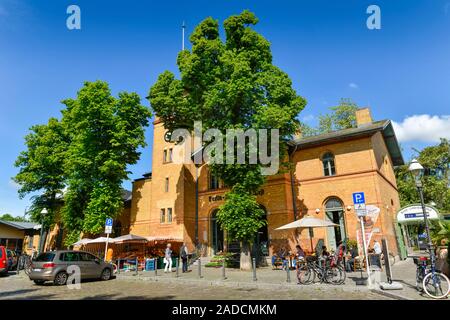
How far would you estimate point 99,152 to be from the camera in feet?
82.0

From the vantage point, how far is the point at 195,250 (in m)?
24.5

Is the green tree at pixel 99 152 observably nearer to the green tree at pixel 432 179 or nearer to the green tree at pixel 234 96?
the green tree at pixel 234 96

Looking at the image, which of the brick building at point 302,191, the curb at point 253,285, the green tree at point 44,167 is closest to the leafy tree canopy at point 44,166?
the green tree at point 44,167

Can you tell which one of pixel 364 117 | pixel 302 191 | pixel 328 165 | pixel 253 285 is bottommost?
pixel 253 285

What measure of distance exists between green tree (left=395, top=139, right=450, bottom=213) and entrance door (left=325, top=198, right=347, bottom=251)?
20947 mm

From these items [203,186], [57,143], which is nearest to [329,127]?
[203,186]

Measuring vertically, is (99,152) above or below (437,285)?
above

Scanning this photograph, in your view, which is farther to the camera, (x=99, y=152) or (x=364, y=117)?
(x=99, y=152)

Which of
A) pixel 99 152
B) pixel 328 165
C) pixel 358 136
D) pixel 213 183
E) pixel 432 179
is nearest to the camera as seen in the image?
pixel 358 136

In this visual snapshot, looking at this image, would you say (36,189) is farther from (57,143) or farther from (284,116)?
(284,116)

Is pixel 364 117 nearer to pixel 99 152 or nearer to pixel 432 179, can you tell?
pixel 432 179

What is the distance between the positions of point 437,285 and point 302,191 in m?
14.1

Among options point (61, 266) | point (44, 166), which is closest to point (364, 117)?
point (61, 266)

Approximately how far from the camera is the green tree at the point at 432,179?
3650 centimetres
